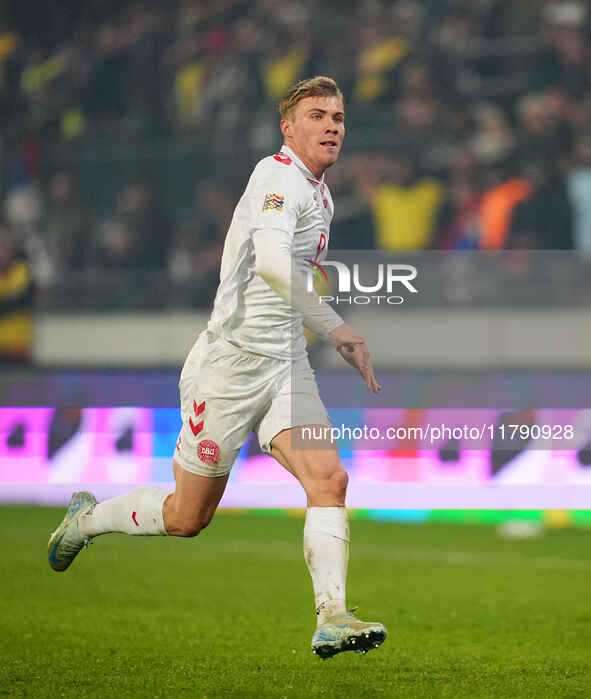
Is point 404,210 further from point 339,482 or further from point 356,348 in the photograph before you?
point 356,348

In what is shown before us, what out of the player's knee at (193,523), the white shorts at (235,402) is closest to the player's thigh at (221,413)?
the white shorts at (235,402)

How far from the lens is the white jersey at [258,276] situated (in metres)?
4.57

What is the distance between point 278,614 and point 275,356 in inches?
85.4

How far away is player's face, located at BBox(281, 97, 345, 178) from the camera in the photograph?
4.60 meters

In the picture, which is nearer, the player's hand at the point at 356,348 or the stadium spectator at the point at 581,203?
the player's hand at the point at 356,348

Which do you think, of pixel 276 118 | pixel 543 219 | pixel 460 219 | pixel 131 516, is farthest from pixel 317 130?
pixel 276 118

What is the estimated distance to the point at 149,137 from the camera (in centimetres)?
1234

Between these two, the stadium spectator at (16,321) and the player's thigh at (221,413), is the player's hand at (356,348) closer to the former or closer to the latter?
the player's thigh at (221,413)

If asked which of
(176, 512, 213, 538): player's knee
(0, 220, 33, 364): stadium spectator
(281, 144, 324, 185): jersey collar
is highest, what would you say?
(0, 220, 33, 364): stadium spectator

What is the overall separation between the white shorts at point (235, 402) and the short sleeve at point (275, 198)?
50 cm

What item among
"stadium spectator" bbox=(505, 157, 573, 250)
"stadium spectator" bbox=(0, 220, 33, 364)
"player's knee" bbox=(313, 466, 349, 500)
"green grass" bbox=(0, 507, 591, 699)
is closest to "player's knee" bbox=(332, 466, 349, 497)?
"player's knee" bbox=(313, 466, 349, 500)

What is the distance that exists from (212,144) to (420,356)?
327cm

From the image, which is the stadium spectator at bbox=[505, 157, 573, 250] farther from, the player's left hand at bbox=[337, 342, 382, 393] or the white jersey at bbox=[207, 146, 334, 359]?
the player's left hand at bbox=[337, 342, 382, 393]

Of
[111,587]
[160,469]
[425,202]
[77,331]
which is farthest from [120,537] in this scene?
[425,202]
